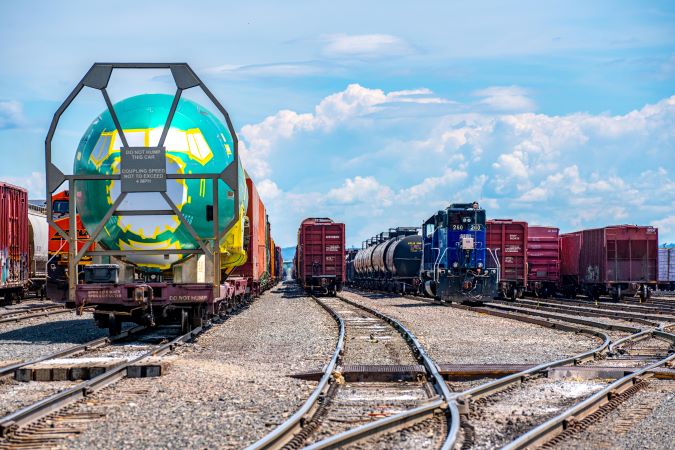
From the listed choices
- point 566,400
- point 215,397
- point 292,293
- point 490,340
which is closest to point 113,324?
point 490,340

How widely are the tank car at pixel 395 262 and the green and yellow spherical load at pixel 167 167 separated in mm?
24519

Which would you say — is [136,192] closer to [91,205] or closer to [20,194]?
[91,205]

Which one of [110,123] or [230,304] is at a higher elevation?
[110,123]

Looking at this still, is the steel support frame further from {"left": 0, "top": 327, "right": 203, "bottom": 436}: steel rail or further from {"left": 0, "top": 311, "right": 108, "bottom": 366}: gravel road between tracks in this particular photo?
{"left": 0, "top": 327, "right": 203, "bottom": 436}: steel rail

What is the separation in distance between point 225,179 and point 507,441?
26.9ft

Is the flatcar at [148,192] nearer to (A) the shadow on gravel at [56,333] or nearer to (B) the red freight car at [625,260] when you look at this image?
(A) the shadow on gravel at [56,333]

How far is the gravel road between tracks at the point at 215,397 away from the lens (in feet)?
22.0

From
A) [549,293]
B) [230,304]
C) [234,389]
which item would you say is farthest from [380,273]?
Answer: [234,389]

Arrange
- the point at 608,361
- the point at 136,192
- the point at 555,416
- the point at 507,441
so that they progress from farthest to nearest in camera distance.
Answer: the point at 136,192 < the point at 608,361 < the point at 555,416 < the point at 507,441

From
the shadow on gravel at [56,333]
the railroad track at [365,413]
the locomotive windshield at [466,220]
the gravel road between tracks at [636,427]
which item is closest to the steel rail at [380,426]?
the railroad track at [365,413]

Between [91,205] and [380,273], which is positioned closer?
[91,205]

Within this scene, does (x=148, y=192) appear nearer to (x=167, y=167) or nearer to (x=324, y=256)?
(x=167, y=167)

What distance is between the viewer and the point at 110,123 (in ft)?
45.8

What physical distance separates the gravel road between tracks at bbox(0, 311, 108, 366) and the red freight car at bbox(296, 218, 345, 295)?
57.4 feet
